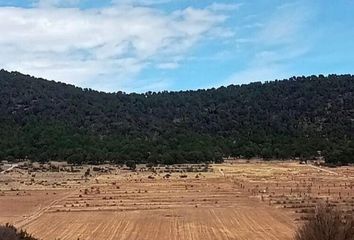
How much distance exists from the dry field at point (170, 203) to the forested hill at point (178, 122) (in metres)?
28.9

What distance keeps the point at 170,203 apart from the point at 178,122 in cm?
8666

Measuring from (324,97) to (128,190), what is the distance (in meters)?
77.7

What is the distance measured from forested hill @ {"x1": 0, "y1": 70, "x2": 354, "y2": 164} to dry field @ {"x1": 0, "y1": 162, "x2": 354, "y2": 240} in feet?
95.0

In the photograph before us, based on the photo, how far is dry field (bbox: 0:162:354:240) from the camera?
33.8 meters

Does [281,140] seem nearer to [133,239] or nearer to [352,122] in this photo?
[352,122]

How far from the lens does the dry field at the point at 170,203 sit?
1332 inches

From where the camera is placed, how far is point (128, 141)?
382 feet

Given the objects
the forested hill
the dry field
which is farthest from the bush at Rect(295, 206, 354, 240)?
the forested hill

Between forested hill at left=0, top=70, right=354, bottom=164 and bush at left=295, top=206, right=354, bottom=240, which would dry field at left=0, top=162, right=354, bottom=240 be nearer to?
bush at left=295, top=206, right=354, bottom=240

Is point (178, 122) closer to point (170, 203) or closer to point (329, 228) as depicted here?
point (170, 203)

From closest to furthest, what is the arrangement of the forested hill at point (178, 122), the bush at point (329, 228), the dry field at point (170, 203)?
the bush at point (329, 228) → the dry field at point (170, 203) → the forested hill at point (178, 122)

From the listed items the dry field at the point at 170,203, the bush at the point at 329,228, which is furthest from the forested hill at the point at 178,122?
the bush at the point at 329,228

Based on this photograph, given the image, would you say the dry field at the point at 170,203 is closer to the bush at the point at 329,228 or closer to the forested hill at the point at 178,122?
the bush at the point at 329,228

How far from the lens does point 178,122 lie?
440 ft
